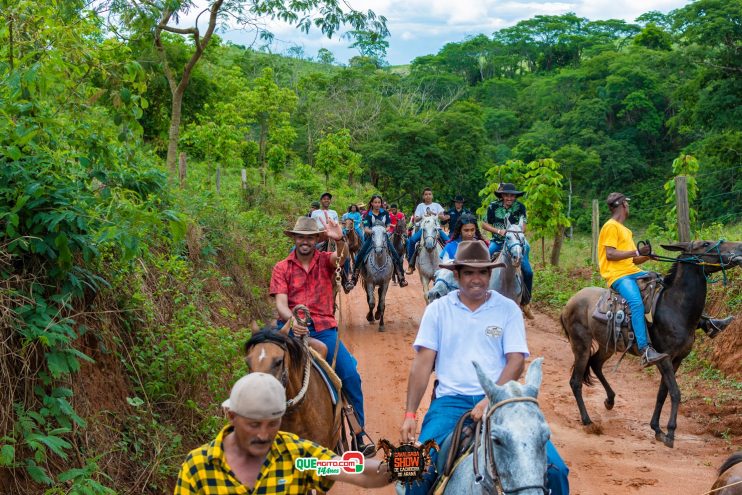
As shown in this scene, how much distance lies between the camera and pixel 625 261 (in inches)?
372

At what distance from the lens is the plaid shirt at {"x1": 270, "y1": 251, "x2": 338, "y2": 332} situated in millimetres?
7008

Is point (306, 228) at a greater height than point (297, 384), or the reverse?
point (306, 228)

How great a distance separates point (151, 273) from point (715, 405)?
7.67 metres

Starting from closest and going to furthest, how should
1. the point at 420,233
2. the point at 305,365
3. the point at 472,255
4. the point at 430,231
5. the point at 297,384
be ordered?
the point at 472,255 < the point at 297,384 < the point at 305,365 < the point at 430,231 < the point at 420,233

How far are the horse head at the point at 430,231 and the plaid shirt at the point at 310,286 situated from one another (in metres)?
7.64

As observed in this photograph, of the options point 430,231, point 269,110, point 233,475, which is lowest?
point 233,475

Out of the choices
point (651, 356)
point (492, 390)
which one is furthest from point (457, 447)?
point (651, 356)

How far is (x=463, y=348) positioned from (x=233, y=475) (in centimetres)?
198

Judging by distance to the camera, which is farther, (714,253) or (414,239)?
(414,239)

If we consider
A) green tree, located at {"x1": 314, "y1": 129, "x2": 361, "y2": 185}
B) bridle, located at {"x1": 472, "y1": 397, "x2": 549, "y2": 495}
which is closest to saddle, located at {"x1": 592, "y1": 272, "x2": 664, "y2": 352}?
bridle, located at {"x1": 472, "y1": 397, "x2": 549, "y2": 495}

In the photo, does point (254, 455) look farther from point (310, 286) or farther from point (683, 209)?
point (683, 209)

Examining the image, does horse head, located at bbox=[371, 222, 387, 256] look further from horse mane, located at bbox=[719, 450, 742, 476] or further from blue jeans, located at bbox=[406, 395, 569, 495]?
horse mane, located at bbox=[719, 450, 742, 476]

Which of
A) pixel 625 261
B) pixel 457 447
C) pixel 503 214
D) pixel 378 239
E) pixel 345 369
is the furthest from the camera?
pixel 378 239

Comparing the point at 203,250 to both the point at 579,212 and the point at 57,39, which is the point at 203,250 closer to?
the point at 57,39
